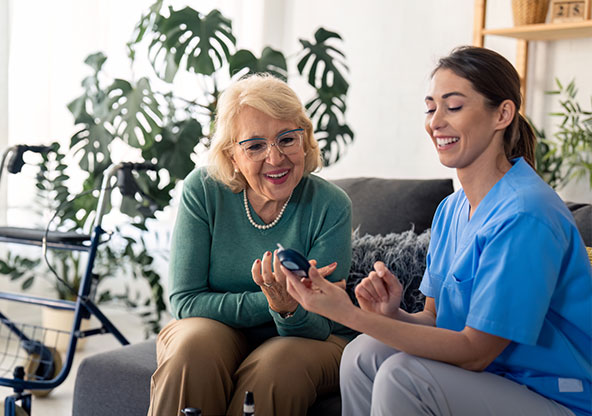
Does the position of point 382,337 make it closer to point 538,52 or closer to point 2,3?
point 538,52

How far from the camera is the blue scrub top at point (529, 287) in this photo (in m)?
1.14

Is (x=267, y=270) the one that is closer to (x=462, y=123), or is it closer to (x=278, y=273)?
(x=278, y=273)

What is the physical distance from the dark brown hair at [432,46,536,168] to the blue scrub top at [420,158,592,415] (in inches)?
2.0

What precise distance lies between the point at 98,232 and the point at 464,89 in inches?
56.6

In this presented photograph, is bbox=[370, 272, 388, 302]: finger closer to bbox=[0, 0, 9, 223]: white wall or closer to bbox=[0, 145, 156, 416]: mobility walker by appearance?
bbox=[0, 145, 156, 416]: mobility walker

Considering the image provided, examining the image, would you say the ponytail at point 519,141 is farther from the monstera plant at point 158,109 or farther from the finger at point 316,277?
the monstera plant at point 158,109

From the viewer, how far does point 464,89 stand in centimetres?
129

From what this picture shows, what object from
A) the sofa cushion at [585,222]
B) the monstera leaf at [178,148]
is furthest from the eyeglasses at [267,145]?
the monstera leaf at [178,148]

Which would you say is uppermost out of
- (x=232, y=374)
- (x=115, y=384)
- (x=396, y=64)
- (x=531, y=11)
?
(x=531, y=11)

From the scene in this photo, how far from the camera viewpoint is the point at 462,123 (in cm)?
129

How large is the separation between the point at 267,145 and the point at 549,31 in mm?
1768

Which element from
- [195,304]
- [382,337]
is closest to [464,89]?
[382,337]

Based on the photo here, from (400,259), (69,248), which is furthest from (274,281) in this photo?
(69,248)

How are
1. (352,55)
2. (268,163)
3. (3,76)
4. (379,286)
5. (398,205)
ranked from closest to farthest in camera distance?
1. (379,286)
2. (268,163)
3. (398,205)
4. (3,76)
5. (352,55)
